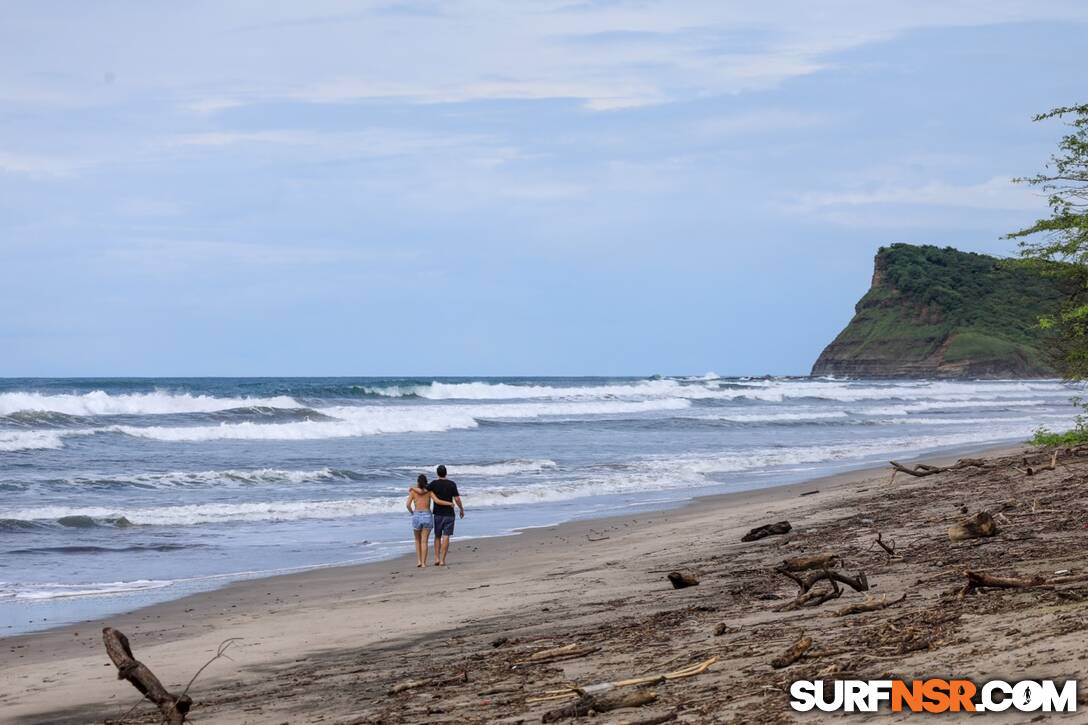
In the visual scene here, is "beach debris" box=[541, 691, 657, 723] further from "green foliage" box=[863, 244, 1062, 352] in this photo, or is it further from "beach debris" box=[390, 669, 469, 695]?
"green foliage" box=[863, 244, 1062, 352]

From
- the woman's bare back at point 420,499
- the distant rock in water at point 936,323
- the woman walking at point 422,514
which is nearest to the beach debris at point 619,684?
the woman walking at point 422,514

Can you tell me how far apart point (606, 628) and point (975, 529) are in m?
3.46

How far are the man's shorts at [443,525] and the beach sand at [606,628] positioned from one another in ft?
1.16

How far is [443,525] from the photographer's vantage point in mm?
14570

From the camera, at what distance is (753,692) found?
5070 mm

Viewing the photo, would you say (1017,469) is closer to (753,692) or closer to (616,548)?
(616,548)

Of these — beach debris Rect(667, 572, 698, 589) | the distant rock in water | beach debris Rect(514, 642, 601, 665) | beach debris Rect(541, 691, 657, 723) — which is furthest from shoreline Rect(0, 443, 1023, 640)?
the distant rock in water

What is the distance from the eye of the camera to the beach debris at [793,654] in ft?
17.9

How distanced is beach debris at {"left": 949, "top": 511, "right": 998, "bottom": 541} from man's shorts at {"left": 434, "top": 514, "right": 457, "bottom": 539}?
23.4 feet

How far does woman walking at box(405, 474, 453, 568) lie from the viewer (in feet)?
45.9

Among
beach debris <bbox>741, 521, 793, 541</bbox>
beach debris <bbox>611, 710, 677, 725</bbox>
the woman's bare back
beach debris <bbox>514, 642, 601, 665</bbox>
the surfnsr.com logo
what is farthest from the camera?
the woman's bare back

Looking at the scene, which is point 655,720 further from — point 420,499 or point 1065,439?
point 1065,439

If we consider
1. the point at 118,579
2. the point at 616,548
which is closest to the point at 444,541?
the point at 616,548

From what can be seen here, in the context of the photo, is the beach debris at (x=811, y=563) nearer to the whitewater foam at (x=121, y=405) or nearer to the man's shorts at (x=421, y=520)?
the man's shorts at (x=421, y=520)
